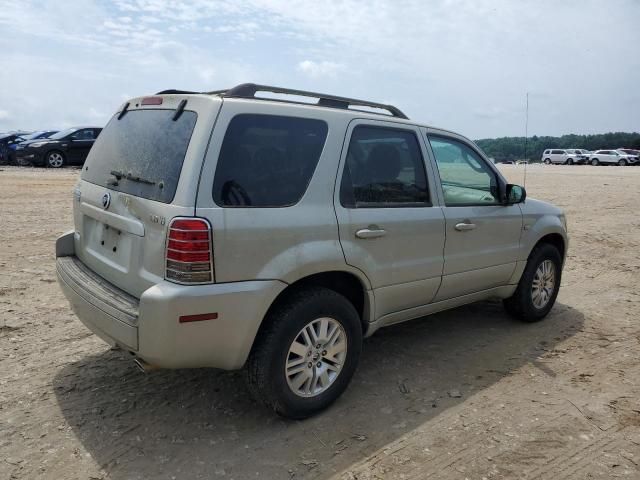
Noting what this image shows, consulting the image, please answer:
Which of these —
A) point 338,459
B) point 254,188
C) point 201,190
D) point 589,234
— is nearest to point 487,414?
point 338,459

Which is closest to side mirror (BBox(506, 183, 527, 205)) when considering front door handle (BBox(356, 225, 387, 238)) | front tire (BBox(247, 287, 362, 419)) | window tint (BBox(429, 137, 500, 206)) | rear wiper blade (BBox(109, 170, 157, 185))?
window tint (BBox(429, 137, 500, 206))

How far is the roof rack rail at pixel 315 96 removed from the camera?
10.7 feet

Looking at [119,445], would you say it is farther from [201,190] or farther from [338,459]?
[201,190]

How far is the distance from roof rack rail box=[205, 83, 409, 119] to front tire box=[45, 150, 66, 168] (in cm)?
1919

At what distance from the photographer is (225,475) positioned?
9.38 ft

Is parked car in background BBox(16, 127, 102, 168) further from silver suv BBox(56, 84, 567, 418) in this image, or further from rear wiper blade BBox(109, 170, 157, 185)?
rear wiper blade BBox(109, 170, 157, 185)

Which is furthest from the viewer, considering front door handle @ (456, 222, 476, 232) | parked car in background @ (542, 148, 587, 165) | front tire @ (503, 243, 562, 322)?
parked car in background @ (542, 148, 587, 165)

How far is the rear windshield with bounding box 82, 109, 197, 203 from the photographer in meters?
3.01

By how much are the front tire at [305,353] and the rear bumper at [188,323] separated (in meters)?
0.13

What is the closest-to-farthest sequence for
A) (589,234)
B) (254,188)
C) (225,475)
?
(225,475) → (254,188) → (589,234)

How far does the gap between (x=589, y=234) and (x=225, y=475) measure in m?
8.95

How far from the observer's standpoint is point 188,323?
9.29ft

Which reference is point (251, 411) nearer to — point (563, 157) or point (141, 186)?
point (141, 186)

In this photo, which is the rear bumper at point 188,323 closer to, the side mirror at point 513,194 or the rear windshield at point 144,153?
the rear windshield at point 144,153
